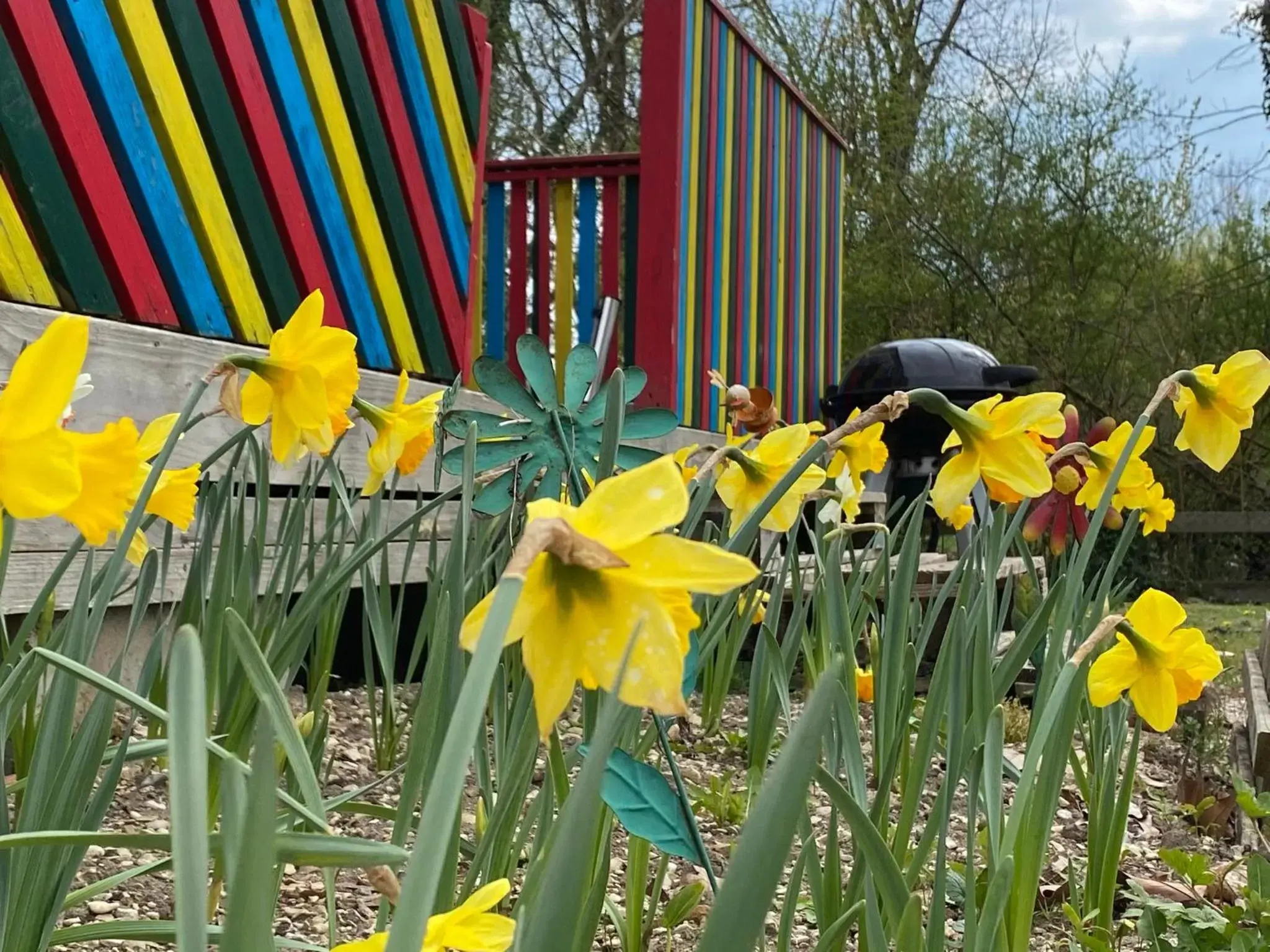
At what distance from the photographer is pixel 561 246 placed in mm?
3928

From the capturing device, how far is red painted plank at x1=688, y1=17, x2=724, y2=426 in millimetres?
3705

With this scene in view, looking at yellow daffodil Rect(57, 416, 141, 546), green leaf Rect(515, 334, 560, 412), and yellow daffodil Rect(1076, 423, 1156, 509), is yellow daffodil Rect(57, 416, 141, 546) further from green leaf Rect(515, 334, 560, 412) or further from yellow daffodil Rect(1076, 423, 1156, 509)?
yellow daffodil Rect(1076, 423, 1156, 509)

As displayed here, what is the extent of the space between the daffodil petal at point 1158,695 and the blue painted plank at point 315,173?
1704 mm

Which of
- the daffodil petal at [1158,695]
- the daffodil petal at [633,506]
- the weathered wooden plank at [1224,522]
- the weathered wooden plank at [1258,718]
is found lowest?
the weathered wooden plank at [1224,522]

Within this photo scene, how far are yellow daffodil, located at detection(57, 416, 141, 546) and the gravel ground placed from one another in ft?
1.29

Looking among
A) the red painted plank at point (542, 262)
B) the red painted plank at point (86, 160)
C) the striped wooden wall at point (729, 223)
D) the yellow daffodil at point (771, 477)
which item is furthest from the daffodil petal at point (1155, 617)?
the red painted plank at point (542, 262)

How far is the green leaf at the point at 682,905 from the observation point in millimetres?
1030

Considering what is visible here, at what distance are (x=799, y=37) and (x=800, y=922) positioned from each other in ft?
26.4

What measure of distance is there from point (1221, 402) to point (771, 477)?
38 cm

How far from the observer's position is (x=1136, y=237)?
749 centimetres

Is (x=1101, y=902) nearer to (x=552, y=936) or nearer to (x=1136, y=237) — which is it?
(x=552, y=936)

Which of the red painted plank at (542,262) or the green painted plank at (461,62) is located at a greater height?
the green painted plank at (461,62)

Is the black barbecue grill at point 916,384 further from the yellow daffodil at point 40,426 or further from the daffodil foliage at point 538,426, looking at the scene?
the yellow daffodil at point 40,426

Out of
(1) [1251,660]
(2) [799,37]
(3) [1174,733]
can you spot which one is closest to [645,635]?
(3) [1174,733]
